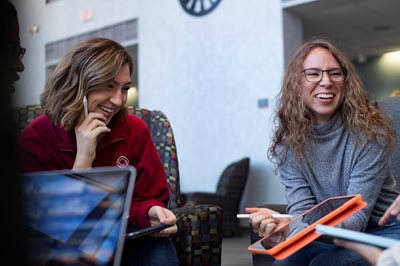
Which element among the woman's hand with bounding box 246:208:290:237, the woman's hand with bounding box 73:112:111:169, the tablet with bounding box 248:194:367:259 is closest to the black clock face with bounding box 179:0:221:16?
the woman's hand with bounding box 73:112:111:169

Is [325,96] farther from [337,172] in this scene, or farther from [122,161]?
[122,161]

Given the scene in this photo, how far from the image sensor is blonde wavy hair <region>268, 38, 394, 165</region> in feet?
5.07

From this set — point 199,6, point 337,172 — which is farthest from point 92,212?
point 199,6

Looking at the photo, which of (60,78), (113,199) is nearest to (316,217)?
(113,199)

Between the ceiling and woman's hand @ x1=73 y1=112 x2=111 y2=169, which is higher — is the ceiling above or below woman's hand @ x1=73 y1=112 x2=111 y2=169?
above

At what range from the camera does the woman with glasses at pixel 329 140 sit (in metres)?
1.48

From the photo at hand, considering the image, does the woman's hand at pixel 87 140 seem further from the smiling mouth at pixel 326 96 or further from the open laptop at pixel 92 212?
the smiling mouth at pixel 326 96

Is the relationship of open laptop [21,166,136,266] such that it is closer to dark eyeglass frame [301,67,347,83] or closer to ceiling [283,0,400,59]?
dark eyeglass frame [301,67,347,83]

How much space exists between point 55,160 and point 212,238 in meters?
0.54

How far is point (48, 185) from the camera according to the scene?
666 mm

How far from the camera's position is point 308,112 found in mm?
1663

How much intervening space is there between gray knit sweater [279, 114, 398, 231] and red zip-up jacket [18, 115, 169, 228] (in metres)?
0.43

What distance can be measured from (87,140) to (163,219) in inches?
12.2

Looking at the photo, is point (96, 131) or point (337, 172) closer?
point (96, 131)
